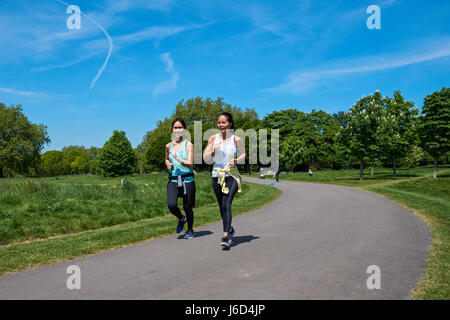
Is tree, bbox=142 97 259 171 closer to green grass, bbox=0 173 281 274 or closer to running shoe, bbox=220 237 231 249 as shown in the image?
green grass, bbox=0 173 281 274

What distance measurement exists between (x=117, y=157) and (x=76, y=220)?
5160 cm

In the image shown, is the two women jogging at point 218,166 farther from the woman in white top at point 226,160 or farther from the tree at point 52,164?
the tree at point 52,164

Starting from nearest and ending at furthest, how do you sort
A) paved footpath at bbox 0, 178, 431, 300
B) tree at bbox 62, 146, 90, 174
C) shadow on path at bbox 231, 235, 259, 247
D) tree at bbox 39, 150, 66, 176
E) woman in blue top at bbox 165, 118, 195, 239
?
paved footpath at bbox 0, 178, 431, 300
shadow on path at bbox 231, 235, 259, 247
woman in blue top at bbox 165, 118, 195, 239
tree at bbox 39, 150, 66, 176
tree at bbox 62, 146, 90, 174

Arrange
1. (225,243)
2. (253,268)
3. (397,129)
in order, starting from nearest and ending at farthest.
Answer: (253,268) → (225,243) → (397,129)

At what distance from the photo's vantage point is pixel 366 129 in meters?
30.3

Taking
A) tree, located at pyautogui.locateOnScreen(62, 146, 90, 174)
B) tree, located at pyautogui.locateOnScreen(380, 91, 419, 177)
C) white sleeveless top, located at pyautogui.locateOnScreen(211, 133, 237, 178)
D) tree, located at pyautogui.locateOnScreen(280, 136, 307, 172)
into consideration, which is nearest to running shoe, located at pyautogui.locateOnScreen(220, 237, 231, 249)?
white sleeveless top, located at pyautogui.locateOnScreen(211, 133, 237, 178)

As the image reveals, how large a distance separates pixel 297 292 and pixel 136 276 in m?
2.04

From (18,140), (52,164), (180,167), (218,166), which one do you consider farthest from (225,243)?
(52,164)

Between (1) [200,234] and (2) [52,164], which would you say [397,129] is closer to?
(1) [200,234]

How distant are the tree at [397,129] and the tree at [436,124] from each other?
6.46 ft

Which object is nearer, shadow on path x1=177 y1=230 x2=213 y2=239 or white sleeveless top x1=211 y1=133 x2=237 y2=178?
white sleeveless top x1=211 y1=133 x2=237 y2=178

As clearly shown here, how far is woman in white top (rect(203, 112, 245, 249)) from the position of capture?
5.76 meters

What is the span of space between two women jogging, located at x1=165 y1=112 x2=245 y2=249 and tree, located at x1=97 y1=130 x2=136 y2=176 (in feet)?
179
